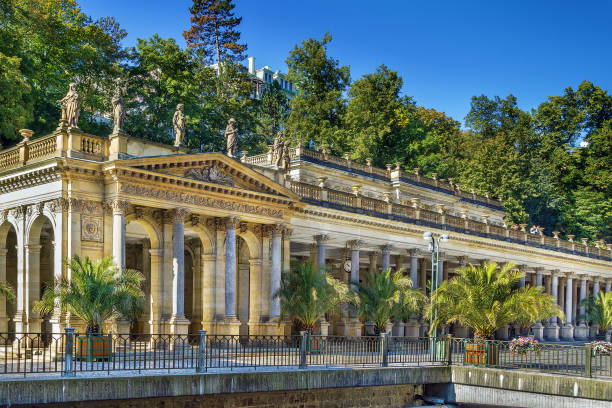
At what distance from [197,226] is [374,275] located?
9.36 meters

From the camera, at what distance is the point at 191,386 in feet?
60.5

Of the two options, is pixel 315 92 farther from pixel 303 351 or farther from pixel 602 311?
pixel 303 351

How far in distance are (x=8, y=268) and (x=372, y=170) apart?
2585 centimetres

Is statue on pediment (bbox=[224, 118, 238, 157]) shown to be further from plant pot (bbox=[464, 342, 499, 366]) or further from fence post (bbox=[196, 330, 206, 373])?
fence post (bbox=[196, 330, 206, 373])

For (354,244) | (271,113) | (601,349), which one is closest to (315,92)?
(271,113)

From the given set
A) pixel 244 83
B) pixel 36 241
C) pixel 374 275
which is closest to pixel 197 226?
pixel 36 241

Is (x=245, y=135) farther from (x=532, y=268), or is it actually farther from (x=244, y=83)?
(x=532, y=268)

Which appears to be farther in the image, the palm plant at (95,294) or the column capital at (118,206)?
the column capital at (118,206)

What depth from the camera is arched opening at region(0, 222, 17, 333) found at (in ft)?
91.1

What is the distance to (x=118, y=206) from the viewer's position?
25594 millimetres

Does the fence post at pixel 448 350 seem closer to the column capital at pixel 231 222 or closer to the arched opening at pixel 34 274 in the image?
the column capital at pixel 231 222

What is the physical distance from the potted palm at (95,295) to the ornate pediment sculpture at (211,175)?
643 cm

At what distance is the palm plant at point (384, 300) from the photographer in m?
33.8

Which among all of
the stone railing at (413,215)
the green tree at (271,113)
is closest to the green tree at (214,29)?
the green tree at (271,113)
